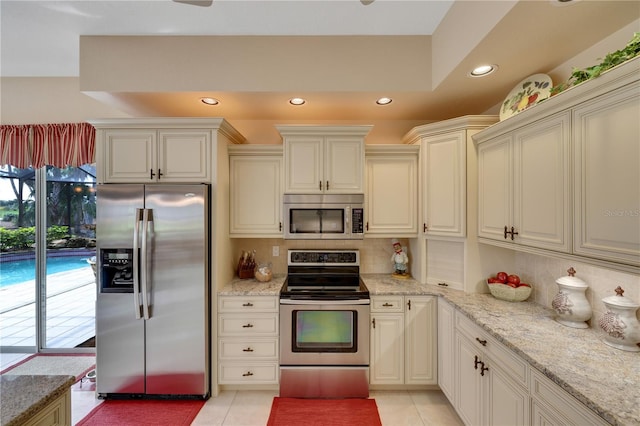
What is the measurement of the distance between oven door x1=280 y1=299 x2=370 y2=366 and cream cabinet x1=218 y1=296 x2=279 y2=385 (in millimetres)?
105

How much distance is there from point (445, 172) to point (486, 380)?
160 centimetres

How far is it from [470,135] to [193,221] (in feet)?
8.15

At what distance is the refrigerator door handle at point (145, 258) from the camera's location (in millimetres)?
2139

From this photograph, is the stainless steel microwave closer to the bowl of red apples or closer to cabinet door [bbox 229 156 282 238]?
cabinet door [bbox 229 156 282 238]

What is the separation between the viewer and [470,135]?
7.38 feet

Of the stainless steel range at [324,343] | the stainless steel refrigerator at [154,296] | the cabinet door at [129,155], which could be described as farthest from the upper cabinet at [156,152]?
the stainless steel range at [324,343]

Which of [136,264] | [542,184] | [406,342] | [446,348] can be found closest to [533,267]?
[542,184]

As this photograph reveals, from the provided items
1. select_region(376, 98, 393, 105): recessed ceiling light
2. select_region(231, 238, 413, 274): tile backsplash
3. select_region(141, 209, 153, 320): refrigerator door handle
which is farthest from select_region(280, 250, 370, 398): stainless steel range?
select_region(376, 98, 393, 105): recessed ceiling light

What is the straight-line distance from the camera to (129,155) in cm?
230

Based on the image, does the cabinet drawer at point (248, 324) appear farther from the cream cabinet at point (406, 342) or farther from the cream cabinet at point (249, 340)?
the cream cabinet at point (406, 342)

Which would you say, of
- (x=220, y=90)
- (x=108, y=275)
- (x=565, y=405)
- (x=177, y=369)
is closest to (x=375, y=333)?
(x=565, y=405)

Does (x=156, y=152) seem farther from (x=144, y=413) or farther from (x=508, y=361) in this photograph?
(x=508, y=361)

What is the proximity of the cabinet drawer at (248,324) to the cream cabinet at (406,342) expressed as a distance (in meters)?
0.91

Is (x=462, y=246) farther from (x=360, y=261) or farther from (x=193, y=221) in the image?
(x=193, y=221)
